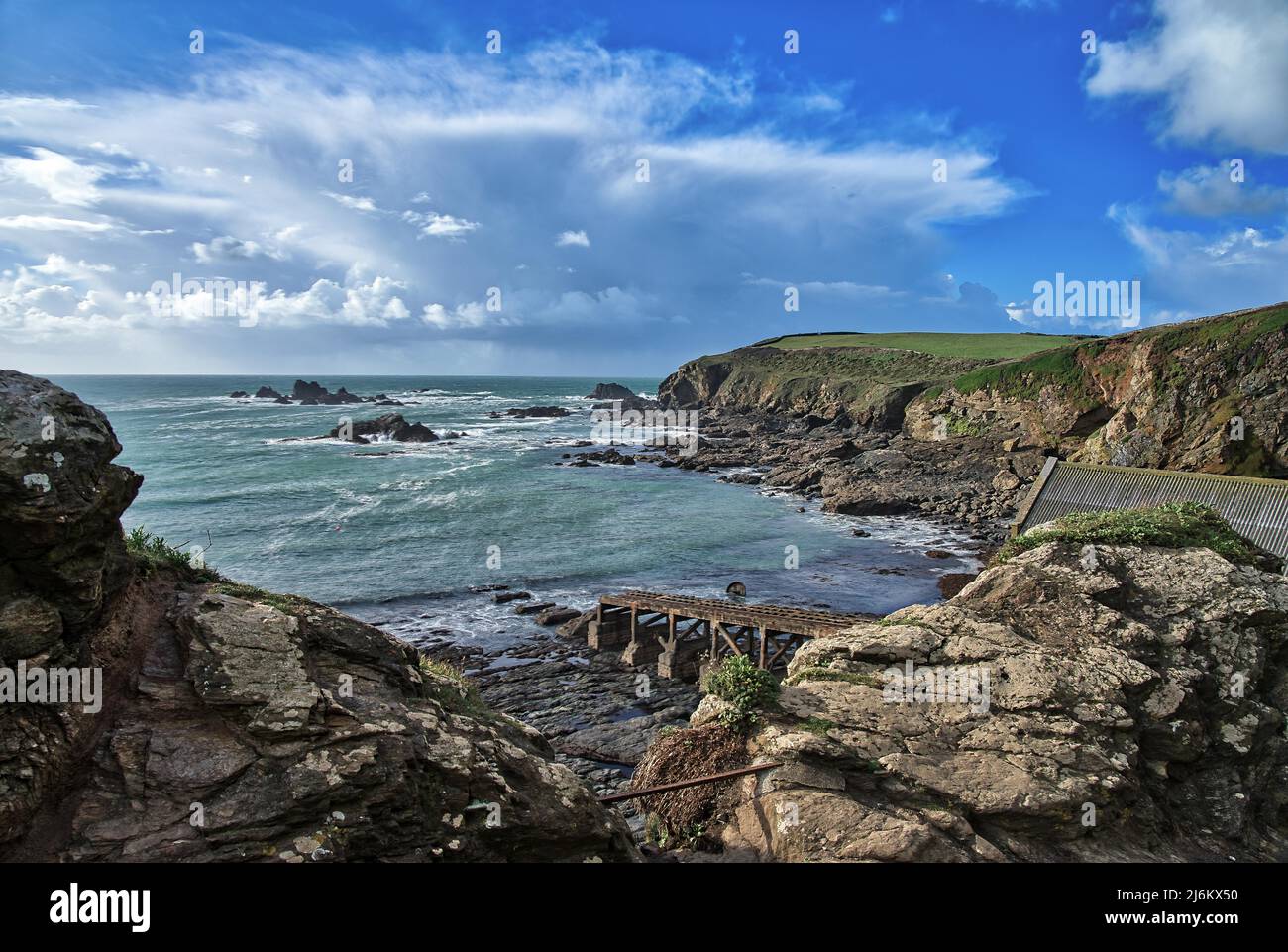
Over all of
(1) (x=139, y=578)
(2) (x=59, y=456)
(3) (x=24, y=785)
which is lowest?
(3) (x=24, y=785)

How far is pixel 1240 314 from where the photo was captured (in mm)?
49094

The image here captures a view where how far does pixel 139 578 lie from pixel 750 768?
25.1ft

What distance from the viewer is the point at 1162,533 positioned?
47.4ft

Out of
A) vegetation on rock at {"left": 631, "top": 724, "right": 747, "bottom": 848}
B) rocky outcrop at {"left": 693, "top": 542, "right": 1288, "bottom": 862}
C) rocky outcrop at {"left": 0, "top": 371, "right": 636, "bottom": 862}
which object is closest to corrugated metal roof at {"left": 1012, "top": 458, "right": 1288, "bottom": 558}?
rocky outcrop at {"left": 693, "top": 542, "right": 1288, "bottom": 862}

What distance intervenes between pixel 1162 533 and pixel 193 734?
1686 cm

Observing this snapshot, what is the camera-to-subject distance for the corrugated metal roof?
24234 mm

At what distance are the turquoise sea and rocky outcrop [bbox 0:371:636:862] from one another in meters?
22.8

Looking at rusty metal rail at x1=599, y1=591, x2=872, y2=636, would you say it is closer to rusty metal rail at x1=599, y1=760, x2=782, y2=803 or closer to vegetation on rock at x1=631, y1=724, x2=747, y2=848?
vegetation on rock at x1=631, y1=724, x2=747, y2=848

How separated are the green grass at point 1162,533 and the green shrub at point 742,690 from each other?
7.74m

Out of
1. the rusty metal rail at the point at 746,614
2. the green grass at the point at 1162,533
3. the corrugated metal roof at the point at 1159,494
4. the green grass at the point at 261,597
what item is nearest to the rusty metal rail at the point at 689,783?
the green grass at the point at 261,597
